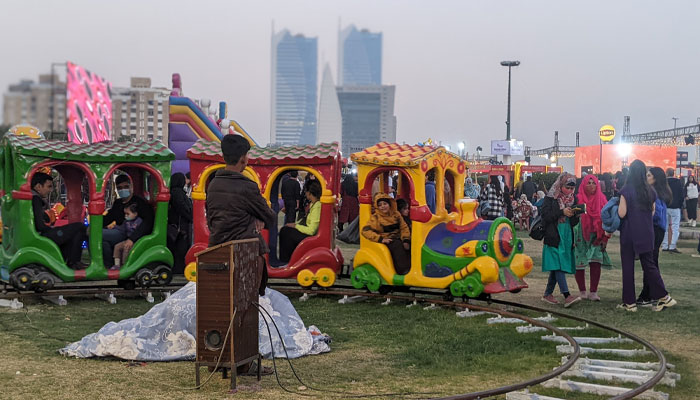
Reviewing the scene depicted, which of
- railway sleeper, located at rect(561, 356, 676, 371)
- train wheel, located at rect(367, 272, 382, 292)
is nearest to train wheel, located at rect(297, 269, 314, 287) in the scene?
train wheel, located at rect(367, 272, 382, 292)

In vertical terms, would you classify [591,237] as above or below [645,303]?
above

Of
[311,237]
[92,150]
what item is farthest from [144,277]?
[311,237]

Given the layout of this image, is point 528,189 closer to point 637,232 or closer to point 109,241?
point 637,232

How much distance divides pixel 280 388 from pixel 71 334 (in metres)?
3.47

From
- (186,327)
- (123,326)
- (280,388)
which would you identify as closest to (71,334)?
(123,326)

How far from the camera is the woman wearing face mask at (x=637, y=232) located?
11203mm

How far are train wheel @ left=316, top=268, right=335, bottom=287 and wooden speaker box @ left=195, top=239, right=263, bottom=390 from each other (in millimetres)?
5417

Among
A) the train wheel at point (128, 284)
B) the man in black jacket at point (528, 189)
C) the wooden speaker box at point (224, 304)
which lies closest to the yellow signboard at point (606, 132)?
the man in black jacket at point (528, 189)

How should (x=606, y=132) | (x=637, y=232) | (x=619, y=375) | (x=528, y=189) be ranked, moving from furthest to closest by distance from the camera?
1. (x=606, y=132)
2. (x=528, y=189)
3. (x=637, y=232)
4. (x=619, y=375)

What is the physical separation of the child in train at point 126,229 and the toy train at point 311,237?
21 centimetres

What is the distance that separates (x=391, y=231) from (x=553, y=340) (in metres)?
3.48

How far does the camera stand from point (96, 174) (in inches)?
470

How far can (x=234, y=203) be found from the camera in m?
7.05

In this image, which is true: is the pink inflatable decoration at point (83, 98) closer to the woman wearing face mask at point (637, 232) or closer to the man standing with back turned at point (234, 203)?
the man standing with back turned at point (234, 203)
